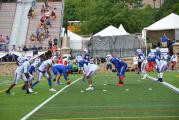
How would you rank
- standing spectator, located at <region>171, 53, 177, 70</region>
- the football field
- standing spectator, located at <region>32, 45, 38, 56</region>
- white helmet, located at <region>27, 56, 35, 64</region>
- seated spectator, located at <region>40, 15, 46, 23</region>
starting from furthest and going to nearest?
seated spectator, located at <region>40, 15, 46, 23</region> → standing spectator, located at <region>171, 53, 177, 70</region> → standing spectator, located at <region>32, 45, 38, 56</region> → white helmet, located at <region>27, 56, 35, 64</region> → the football field

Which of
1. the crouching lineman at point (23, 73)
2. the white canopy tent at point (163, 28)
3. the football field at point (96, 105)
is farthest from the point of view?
the white canopy tent at point (163, 28)

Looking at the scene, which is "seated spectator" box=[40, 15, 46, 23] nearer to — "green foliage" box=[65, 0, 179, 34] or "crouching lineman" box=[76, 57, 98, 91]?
"green foliage" box=[65, 0, 179, 34]

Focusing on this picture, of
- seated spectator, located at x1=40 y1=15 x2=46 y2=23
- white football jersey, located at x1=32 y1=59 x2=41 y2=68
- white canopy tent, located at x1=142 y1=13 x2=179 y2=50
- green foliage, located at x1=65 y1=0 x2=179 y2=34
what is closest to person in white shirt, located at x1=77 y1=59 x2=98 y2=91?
white football jersey, located at x1=32 y1=59 x2=41 y2=68

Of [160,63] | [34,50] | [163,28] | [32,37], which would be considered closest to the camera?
[160,63]

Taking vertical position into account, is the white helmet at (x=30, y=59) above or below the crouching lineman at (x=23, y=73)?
above

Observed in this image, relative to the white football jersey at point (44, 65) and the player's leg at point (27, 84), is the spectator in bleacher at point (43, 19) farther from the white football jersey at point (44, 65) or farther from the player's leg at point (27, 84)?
the player's leg at point (27, 84)

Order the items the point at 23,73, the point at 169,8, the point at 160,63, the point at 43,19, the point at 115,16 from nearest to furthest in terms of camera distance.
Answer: the point at 23,73, the point at 160,63, the point at 43,19, the point at 115,16, the point at 169,8

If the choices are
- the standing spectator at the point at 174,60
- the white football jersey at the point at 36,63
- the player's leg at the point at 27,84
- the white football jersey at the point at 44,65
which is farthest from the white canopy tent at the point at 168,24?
the player's leg at the point at 27,84

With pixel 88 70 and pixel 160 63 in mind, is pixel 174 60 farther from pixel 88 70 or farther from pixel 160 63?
pixel 88 70

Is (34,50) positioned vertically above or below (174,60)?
above

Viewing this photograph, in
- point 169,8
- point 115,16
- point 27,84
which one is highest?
point 169,8

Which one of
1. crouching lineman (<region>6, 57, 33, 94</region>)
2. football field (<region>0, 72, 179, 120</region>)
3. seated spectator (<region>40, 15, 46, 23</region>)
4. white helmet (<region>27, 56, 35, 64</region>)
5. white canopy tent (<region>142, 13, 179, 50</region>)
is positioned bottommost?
football field (<region>0, 72, 179, 120</region>)

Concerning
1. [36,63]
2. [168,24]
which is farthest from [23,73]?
[168,24]

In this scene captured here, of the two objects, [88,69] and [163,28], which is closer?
[88,69]
